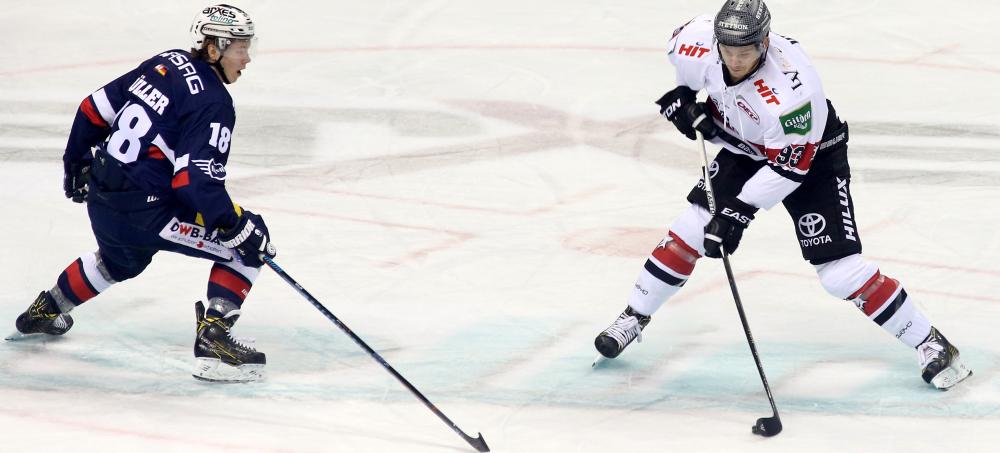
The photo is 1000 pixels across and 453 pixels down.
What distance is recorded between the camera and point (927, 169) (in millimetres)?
6801

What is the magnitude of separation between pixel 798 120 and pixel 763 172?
214mm

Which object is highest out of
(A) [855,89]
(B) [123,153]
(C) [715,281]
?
(B) [123,153]

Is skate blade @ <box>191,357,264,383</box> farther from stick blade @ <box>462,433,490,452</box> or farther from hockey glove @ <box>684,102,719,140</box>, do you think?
hockey glove @ <box>684,102,719,140</box>

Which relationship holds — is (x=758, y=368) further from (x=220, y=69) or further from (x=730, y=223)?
(x=220, y=69)

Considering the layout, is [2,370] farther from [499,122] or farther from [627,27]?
[627,27]

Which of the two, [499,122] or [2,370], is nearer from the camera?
[2,370]

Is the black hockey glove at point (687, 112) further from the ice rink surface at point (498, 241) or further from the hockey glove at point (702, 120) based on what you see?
the ice rink surface at point (498, 241)

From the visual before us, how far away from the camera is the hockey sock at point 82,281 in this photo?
454 cm

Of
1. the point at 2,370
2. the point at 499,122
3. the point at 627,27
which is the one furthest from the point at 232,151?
the point at 627,27

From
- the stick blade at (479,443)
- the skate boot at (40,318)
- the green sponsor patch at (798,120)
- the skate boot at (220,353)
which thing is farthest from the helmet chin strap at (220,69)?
the green sponsor patch at (798,120)

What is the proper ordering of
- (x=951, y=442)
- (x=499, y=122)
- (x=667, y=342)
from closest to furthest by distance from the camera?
(x=951, y=442)
(x=667, y=342)
(x=499, y=122)

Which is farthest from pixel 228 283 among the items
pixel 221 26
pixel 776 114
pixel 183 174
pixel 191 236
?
pixel 776 114

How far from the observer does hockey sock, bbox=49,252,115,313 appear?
4539 mm

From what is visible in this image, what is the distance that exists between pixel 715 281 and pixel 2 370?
9.01 feet
